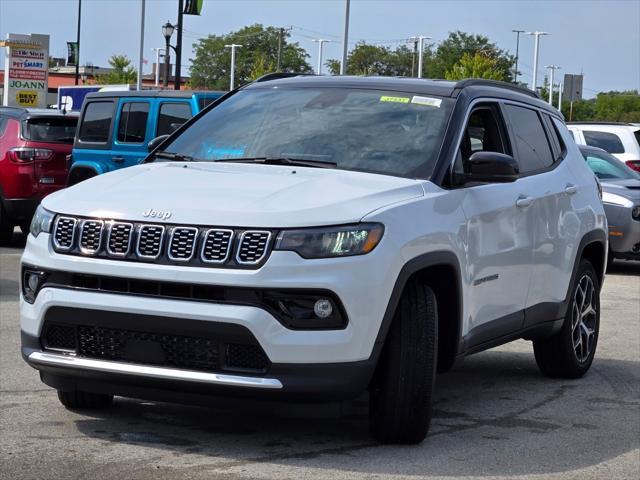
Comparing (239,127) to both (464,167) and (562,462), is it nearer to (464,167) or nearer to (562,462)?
(464,167)

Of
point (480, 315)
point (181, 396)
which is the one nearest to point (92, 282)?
point (181, 396)

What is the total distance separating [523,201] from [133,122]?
33.1ft

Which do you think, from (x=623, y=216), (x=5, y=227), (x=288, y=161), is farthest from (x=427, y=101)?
(x=5, y=227)

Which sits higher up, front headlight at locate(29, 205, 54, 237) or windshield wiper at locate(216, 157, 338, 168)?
windshield wiper at locate(216, 157, 338, 168)

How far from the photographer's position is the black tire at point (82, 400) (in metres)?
6.28

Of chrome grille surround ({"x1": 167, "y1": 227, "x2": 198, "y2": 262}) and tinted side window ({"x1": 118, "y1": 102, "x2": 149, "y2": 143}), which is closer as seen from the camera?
chrome grille surround ({"x1": 167, "y1": 227, "x2": 198, "y2": 262})

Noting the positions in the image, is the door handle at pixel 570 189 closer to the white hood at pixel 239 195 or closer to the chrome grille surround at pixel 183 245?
the white hood at pixel 239 195

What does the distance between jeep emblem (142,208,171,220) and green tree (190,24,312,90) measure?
319 feet

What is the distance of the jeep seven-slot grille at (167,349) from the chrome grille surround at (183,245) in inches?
12.6

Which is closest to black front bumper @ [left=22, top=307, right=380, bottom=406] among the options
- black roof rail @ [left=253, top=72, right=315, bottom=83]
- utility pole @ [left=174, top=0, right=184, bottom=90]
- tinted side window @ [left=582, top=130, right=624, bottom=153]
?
black roof rail @ [left=253, top=72, right=315, bottom=83]

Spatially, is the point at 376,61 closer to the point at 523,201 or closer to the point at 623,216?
Result: the point at 623,216

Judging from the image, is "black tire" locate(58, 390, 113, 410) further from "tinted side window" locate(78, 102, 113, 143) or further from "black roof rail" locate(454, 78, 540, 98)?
"tinted side window" locate(78, 102, 113, 143)

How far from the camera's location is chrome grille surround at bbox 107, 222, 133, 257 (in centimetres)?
537

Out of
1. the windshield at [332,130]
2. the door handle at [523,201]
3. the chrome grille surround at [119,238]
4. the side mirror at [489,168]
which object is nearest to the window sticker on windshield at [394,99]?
the windshield at [332,130]
